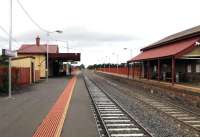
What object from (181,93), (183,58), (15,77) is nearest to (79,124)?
(181,93)

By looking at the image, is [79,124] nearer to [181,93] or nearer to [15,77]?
→ [181,93]

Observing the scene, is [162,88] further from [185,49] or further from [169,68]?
[169,68]

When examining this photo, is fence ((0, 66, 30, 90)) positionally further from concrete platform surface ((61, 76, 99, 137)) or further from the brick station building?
the brick station building

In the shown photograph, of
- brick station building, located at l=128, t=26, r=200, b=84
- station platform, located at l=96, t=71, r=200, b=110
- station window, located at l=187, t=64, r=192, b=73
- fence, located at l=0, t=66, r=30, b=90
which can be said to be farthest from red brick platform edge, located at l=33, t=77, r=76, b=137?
station window, located at l=187, t=64, r=192, b=73

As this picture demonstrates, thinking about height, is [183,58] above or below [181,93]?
above

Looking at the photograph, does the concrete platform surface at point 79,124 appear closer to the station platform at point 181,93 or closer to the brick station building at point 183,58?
the station platform at point 181,93

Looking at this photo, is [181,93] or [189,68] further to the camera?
[189,68]

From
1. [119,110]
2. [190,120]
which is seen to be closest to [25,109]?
[119,110]

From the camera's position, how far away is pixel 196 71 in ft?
110

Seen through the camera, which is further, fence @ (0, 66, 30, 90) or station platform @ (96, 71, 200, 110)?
fence @ (0, 66, 30, 90)

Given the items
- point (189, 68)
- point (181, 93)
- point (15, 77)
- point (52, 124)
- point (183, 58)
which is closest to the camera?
point (52, 124)

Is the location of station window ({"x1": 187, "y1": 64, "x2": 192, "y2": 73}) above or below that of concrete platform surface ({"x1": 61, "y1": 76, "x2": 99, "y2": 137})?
above

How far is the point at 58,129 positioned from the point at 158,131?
10.5 feet

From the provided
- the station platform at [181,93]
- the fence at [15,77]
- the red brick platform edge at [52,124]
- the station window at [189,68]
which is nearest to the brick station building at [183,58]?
the station window at [189,68]
